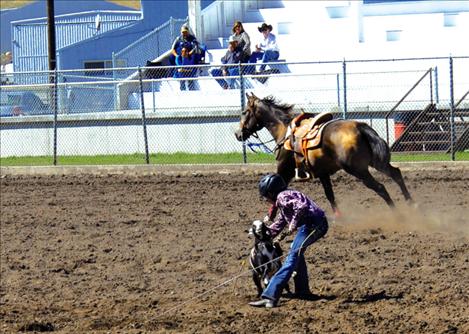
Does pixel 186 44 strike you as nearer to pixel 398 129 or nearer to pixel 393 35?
pixel 393 35

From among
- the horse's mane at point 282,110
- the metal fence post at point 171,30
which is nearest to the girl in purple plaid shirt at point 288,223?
the horse's mane at point 282,110

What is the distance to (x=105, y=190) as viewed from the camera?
20578 mm

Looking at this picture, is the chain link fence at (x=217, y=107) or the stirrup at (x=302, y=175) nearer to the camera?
the stirrup at (x=302, y=175)

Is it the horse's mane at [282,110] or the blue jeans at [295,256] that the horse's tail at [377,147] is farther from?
the blue jeans at [295,256]

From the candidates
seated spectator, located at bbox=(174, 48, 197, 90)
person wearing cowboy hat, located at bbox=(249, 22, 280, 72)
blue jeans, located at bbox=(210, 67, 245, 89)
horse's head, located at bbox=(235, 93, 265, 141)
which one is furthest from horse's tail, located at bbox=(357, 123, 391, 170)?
person wearing cowboy hat, located at bbox=(249, 22, 280, 72)

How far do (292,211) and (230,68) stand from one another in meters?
17.2

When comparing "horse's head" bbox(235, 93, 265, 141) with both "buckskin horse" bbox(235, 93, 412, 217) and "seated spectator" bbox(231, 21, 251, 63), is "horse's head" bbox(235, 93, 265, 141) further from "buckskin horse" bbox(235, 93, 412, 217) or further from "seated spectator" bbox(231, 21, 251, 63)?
"seated spectator" bbox(231, 21, 251, 63)

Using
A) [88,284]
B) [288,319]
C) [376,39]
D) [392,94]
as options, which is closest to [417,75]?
[392,94]

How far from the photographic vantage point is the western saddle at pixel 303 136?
633 inches

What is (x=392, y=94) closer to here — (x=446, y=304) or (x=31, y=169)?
(x=31, y=169)

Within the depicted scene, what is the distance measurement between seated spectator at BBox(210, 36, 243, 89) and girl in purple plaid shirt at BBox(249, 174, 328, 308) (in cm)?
1630

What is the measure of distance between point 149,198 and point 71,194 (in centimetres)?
194

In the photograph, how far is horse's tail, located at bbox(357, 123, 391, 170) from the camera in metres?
15.8

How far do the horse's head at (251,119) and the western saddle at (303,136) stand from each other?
118 cm
